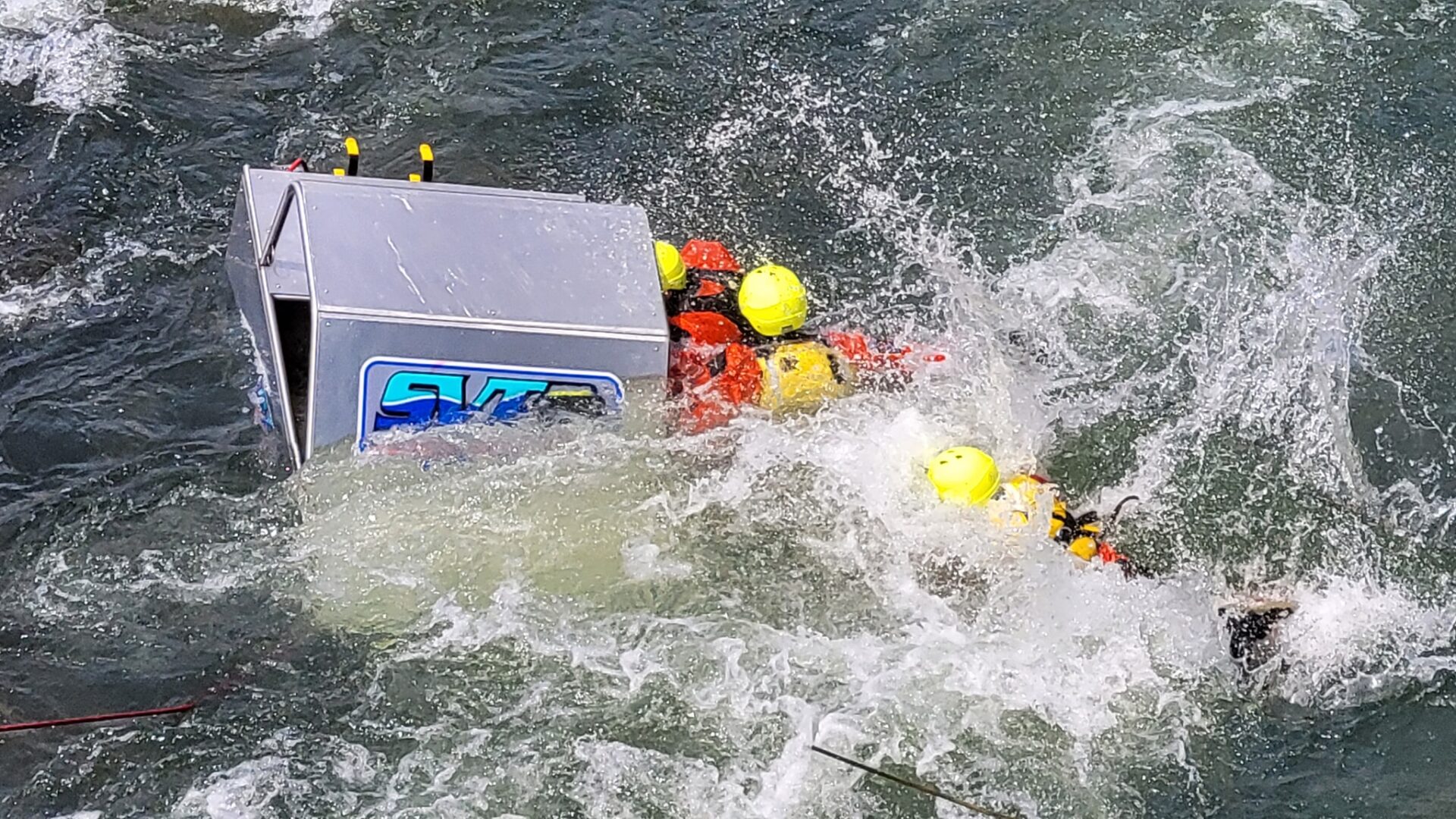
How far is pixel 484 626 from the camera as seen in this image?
22.2 ft

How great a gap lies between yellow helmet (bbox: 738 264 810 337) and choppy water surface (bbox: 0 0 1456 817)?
544mm

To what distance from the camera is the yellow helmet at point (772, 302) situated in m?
7.58

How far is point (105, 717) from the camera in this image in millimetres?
6266

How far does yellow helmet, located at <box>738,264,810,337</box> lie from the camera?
24.9 feet

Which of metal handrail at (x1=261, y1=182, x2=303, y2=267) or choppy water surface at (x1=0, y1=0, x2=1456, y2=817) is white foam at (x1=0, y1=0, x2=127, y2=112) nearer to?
choppy water surface at (x1=0, y1=0, x2=1456, y2=817)

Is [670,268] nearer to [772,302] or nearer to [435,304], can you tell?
[772,302]

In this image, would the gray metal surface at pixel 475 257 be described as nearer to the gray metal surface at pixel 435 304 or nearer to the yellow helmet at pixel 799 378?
the gray metal surface at pixel 435 304

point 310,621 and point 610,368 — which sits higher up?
point 610,368

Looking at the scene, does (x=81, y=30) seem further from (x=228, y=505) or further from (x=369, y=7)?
(x=228, y=505)

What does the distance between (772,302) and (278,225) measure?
99.3 inches

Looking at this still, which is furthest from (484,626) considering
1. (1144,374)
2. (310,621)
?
(1144,374)

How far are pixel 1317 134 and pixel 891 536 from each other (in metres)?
Answer: 5.22

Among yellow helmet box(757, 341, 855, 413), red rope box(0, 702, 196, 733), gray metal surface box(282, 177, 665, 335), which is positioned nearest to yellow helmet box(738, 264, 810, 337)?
yellow helmet box(757, 341, 855, 413)

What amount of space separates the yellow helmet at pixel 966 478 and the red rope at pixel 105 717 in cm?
361
